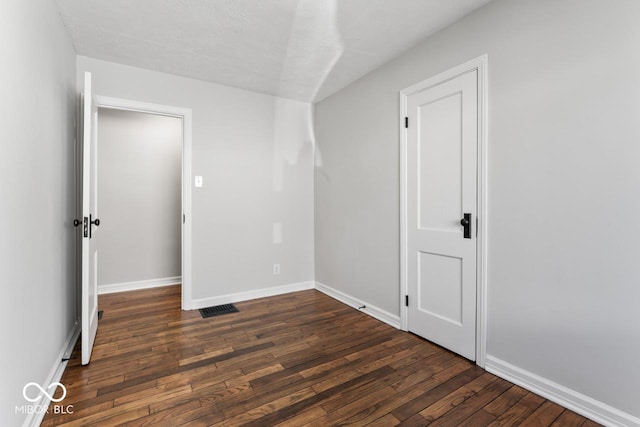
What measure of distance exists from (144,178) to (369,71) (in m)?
3.17

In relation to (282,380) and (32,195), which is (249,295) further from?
(32,195)

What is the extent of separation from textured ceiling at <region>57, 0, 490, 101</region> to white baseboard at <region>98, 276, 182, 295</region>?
8.68 ft

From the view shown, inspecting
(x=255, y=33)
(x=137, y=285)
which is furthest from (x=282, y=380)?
(x=137, y=285)

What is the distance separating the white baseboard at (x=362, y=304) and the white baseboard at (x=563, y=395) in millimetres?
917

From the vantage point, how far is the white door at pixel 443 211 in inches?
87.1

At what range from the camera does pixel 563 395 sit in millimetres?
1722

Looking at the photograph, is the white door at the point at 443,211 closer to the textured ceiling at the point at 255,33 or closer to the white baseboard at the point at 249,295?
the textured ceiling at the point at 255,33

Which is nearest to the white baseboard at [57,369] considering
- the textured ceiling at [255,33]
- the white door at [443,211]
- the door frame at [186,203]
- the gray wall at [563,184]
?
the door frame at [186,203]

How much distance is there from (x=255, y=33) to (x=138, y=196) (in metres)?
2.79

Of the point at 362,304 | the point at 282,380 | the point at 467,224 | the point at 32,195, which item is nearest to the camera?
the point at 32,195

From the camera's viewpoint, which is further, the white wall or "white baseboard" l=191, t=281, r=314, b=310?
"white baseboard" l=191, t=281, r=314, b=310

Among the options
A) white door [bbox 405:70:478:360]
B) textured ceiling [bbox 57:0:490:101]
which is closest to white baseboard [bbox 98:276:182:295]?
textured ceiling [bbox 57:0:490:101]

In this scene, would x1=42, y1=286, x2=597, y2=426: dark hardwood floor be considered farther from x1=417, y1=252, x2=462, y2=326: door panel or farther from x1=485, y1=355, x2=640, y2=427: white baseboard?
x1=417, y1=252, x2=462, y2=326: door panel

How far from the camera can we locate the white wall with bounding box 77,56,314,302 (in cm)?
324
